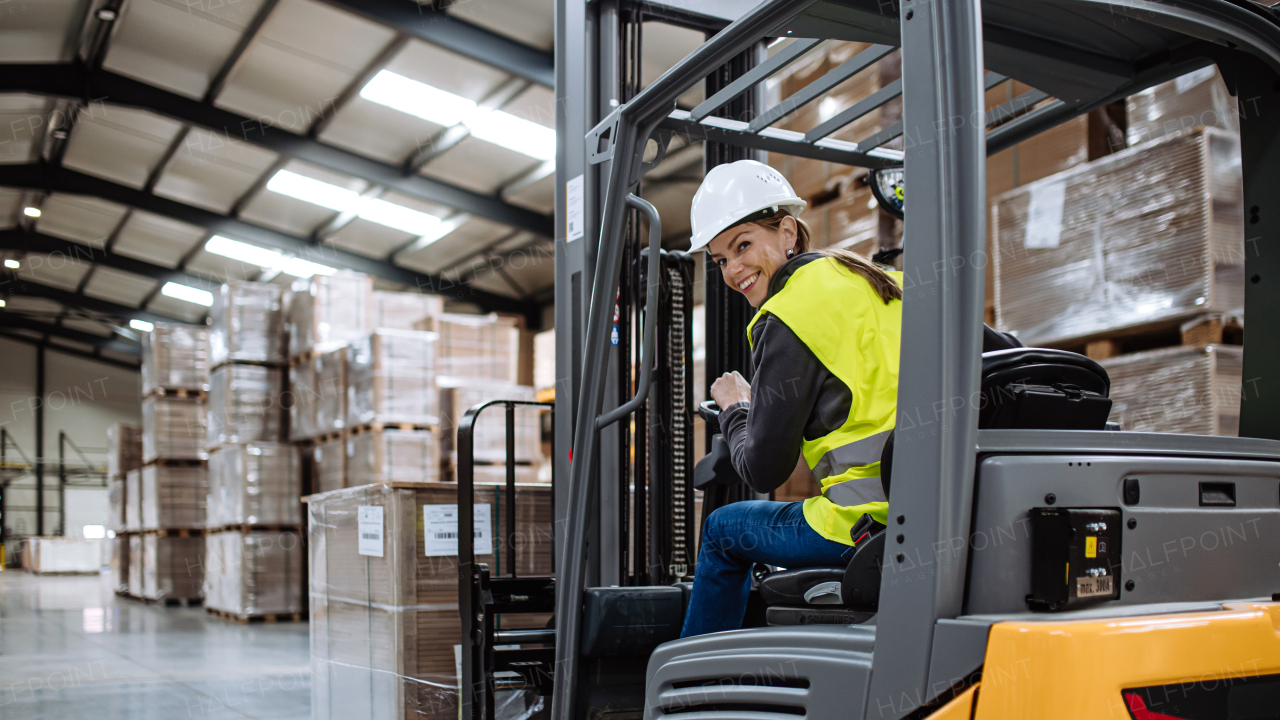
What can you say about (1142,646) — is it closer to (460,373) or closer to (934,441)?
(934,441)

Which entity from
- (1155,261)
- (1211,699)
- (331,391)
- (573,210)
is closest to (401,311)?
(331,391)

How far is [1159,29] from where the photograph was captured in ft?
6.63

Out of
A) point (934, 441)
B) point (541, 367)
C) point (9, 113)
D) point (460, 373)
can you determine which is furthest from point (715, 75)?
point (9, 113)

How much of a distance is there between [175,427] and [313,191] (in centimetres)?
376

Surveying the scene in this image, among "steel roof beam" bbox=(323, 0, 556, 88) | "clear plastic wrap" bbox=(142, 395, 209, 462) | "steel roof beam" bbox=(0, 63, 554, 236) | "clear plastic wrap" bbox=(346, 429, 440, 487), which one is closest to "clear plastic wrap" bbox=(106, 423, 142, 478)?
"clear plastic wrap" bbox=(142, 395, 209, 462)

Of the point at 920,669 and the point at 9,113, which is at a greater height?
the point at 9,113

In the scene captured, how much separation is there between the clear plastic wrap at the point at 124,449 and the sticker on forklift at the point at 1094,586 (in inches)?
545

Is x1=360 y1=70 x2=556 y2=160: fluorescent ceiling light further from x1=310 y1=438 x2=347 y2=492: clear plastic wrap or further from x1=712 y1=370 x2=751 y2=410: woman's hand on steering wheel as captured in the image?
x1=712 y1=370 x2=751 y2=410: woman's hand on steering wheel

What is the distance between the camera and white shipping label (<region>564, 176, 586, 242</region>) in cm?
285

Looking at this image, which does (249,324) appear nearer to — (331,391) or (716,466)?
(331,391)

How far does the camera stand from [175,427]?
10.9 metres

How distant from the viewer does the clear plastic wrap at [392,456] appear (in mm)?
7820

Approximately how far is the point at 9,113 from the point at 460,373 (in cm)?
714

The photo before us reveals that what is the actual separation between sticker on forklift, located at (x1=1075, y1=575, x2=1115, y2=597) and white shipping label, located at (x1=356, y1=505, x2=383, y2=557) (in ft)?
9.76
